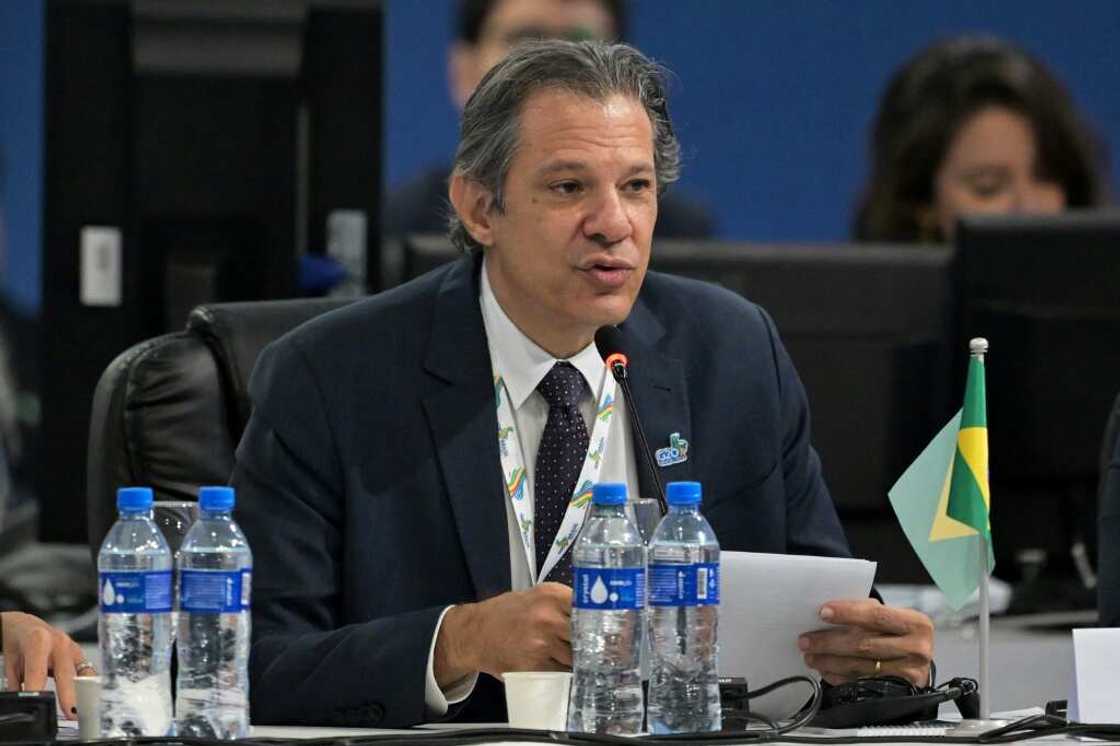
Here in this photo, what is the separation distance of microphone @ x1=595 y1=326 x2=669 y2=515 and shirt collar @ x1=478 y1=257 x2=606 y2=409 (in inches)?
0.7

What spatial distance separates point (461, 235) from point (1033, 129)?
3.38 metres

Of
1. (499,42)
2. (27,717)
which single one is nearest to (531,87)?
(27,717)

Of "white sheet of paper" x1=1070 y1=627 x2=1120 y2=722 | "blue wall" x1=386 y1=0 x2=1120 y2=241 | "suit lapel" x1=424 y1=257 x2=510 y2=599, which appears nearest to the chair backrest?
"suit lapel" x1=424 y1=257 x2=510 y2=599

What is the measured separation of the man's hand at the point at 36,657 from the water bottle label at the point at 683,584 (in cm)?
62

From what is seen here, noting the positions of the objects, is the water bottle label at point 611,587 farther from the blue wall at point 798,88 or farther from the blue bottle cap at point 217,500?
the blue wall at point 798,88

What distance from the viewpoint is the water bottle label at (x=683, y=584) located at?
6.24ft

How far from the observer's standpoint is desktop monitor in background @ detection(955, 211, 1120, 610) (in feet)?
11.7

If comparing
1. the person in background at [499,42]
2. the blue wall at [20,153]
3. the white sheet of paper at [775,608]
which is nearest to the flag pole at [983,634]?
the white sheet of paper at [775,608]

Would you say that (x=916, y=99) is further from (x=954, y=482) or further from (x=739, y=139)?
(x=954, y=482)

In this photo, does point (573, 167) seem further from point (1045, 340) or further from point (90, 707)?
point (1045, 340)

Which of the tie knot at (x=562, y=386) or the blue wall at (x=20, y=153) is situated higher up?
Answer: the blue wall at (x=20, y=153)

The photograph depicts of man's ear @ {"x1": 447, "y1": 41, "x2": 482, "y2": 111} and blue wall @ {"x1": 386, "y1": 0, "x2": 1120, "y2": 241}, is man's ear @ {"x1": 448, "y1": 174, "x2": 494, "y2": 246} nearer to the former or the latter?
man's ear @ {"x1": 447, "y1": 41, "x2": 482, "y2": 111}

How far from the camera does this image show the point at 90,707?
1.88 m

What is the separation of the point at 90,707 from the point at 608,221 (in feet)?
2.81
